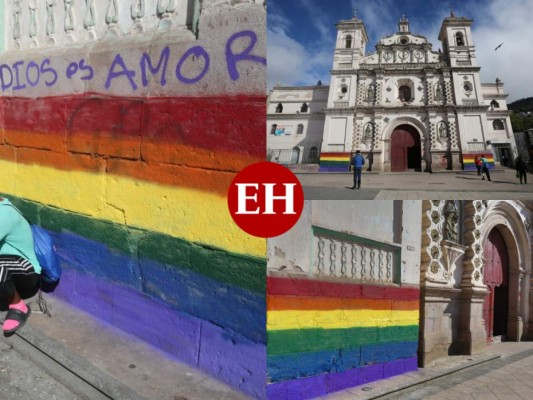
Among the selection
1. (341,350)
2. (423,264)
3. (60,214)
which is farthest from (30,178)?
(423,264)

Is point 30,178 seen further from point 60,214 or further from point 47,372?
point 47,372

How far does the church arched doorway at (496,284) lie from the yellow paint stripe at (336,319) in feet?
7.61

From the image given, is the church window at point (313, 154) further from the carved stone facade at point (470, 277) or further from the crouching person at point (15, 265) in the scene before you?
the crouching person at point (15, 265)

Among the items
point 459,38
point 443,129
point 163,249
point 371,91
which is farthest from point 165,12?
point 443,129

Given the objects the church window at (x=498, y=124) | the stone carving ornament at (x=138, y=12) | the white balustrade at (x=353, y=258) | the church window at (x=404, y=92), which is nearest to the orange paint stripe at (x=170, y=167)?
the white balustrade at (x=353, y=258)

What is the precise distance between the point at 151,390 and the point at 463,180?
12.0ft

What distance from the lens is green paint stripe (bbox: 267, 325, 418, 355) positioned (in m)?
2.41

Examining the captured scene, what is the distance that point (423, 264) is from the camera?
14.8 ft

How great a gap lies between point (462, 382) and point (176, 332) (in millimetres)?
3075

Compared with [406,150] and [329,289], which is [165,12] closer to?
[329,289]

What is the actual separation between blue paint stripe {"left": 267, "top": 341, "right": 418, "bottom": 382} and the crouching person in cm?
217

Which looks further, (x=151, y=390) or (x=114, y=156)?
(x=114, y=156)

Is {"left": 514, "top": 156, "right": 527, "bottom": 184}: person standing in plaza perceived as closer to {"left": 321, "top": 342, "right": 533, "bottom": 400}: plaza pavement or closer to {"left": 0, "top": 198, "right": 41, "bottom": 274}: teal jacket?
{"left": 321, "top": 342, "right": 533, "bottom": 400}: plaza pavement

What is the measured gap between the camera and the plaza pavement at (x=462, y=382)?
3336mm
